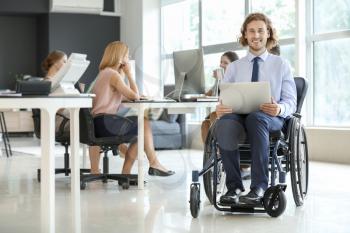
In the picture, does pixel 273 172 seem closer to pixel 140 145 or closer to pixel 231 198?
pixel 231 198

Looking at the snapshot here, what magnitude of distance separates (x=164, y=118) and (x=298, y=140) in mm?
5155

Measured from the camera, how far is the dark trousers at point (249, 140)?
2994 millimetres

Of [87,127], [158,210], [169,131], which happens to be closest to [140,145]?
[87,127]

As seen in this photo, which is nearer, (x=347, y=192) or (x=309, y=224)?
(x=309, y=224)

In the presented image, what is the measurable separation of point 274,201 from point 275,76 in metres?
0.71

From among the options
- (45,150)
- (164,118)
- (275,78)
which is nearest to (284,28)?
(164,118)

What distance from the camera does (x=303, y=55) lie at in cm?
688

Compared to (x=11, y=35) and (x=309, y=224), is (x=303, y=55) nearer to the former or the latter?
(x=309, y=224)

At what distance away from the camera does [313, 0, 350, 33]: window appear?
6.45 meters

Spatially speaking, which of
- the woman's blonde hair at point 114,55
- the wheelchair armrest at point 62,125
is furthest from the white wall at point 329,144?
the wheelchair armrest at point 62,125

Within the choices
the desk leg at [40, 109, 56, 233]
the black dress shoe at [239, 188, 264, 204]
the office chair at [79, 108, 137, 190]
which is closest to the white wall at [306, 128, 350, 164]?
the office chair at [79, 108, 137, 190]

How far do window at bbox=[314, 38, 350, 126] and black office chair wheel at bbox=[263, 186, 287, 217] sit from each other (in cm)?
380

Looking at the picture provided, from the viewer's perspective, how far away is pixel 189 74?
4.36 m

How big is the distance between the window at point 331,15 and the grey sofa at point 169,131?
2.35 meters
